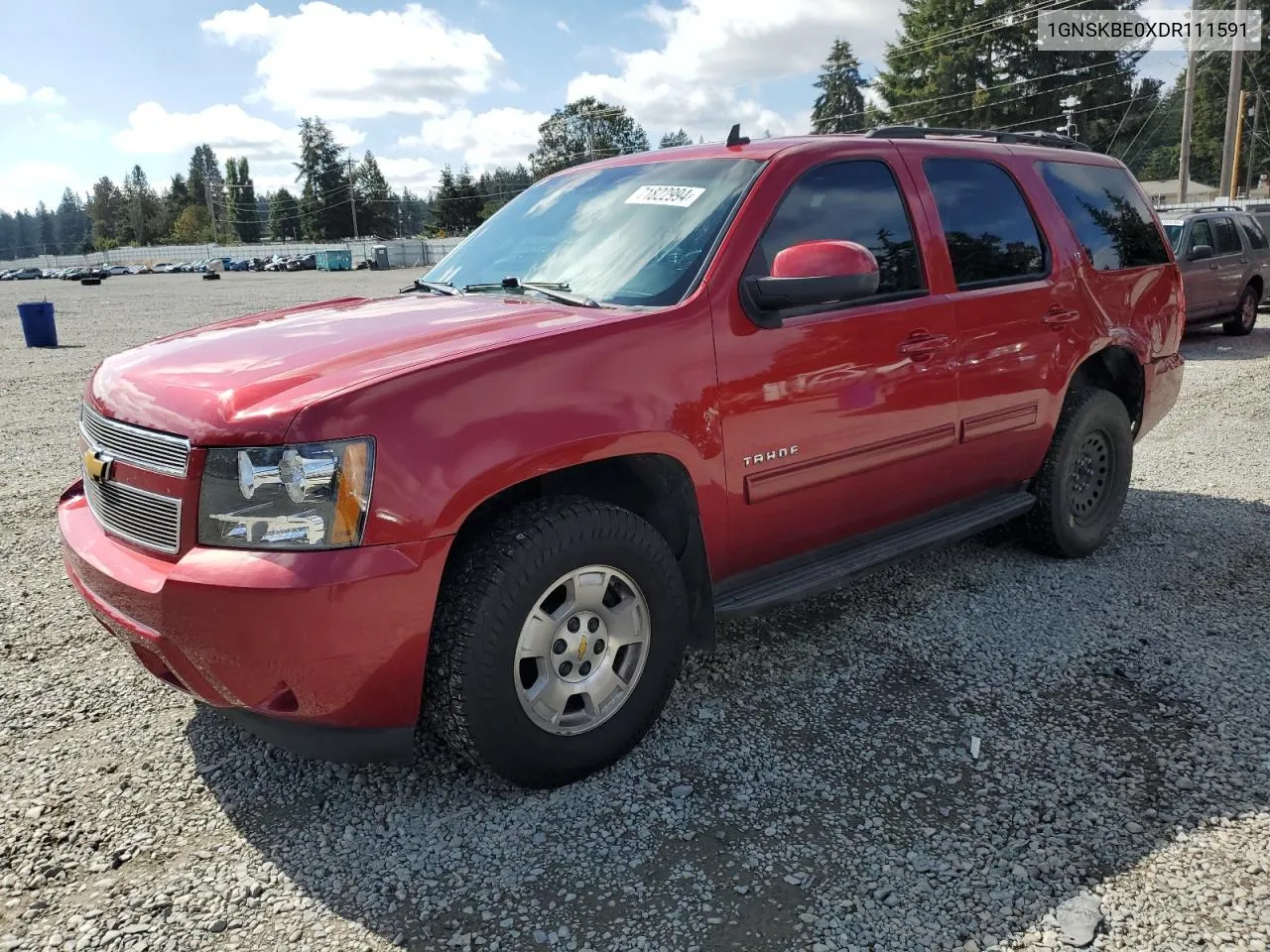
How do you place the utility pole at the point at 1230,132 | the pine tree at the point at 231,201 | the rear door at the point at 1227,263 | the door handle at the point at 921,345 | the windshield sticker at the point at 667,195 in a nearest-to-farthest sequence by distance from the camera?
the windshield sticker at the point at 667,195 → the door handle at the point at 921,345 → the rear door at the point at 1227,263 → the utility pole at the point at 1230,132 → the pine tree at the point at 231,201

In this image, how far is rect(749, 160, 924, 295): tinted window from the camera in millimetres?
3391

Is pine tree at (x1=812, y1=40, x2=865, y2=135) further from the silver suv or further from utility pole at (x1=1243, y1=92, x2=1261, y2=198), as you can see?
the silver suv

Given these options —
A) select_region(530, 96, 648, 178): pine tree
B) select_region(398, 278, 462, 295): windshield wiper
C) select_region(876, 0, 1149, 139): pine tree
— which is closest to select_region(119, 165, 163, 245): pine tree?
select_region(530, 96, 648, 178): pine tree

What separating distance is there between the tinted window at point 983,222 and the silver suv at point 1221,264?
8873 millimetres

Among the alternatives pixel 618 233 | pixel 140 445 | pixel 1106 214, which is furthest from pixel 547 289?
pixel 1106 214

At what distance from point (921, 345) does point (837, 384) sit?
52 centimetres

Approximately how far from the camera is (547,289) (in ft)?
11.2

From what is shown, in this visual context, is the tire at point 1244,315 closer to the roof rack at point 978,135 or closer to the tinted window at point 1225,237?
the tinted window at point 1225,237

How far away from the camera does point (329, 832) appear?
2.73 m

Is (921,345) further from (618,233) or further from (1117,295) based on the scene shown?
(1117,295)

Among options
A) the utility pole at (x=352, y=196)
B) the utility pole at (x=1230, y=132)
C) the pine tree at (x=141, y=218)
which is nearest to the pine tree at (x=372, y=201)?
the utility pole at (x=352, y=196)

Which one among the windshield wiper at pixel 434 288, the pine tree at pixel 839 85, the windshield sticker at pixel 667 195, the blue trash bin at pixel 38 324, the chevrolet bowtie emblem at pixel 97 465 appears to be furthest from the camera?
the pine tree at pixel 839 85

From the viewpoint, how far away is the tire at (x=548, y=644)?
2611 millimetres

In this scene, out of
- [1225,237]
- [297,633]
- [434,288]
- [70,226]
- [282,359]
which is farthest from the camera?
[70,226]
